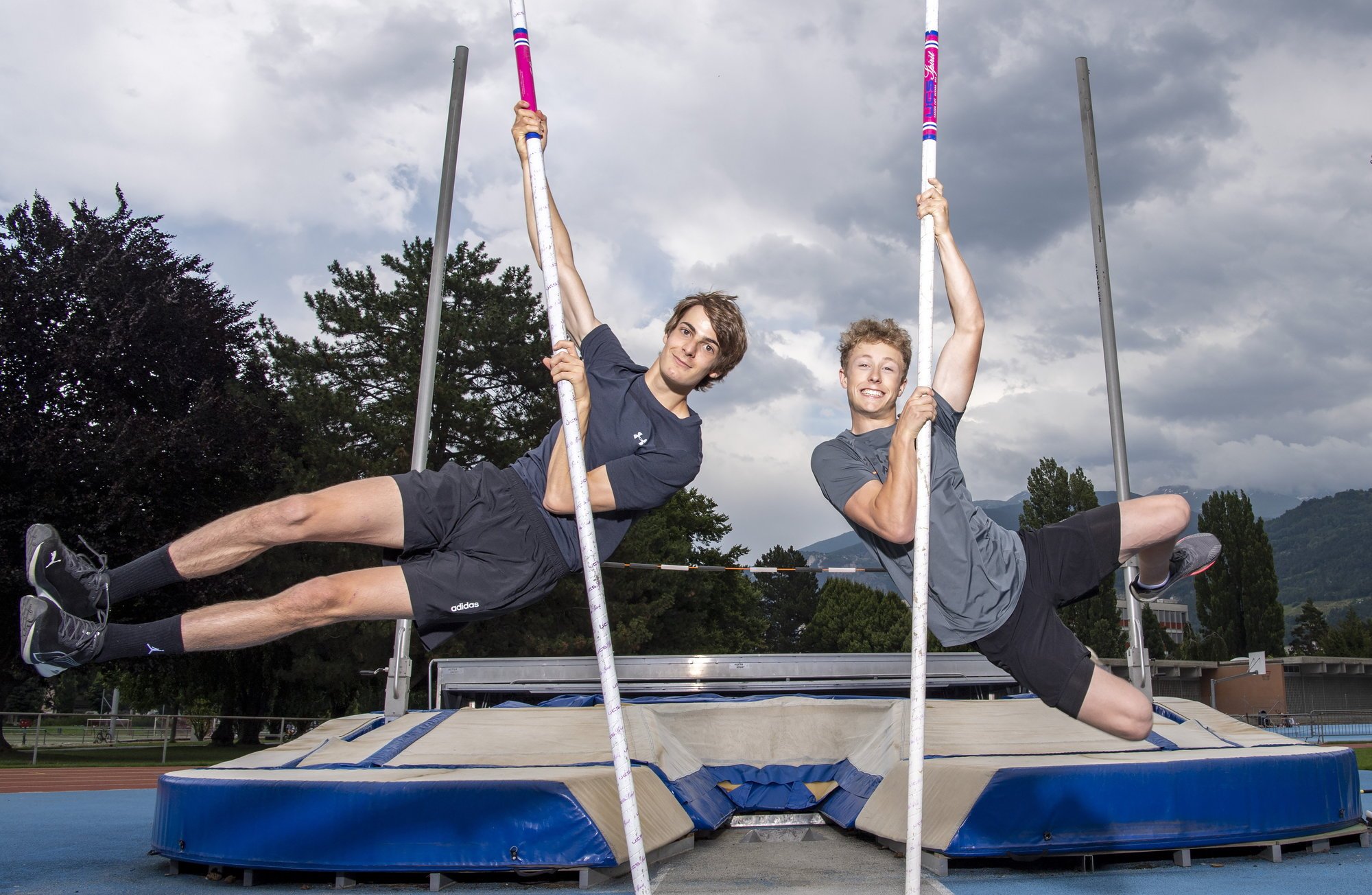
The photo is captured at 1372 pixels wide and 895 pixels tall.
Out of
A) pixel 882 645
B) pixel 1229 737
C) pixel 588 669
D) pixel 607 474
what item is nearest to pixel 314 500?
pixel 607 474

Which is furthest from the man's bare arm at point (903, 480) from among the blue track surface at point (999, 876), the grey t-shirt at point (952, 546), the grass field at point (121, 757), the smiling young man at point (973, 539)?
the grass field at point (121, 757)

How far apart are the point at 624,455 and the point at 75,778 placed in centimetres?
1375

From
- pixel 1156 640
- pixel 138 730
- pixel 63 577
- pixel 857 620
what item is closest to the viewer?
pixel 63 577

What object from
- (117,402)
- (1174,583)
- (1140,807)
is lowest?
(1140,807)

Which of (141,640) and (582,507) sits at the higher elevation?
(582,507)

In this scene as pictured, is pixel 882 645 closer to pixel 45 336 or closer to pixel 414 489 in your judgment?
pixel 45 336

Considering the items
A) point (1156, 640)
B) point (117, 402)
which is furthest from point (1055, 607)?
point (1156, 640)

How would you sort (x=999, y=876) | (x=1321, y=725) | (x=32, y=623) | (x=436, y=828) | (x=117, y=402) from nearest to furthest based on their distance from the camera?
(x=32, y=623) < (x=436, y=828) < (x=999, y=876) < (x=117, y=402) < (x=1321, y=725)

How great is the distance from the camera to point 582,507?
10.1 ft

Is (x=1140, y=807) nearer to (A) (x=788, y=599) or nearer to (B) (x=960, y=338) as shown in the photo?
(B) (x=960, y=338)

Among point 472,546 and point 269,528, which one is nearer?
point 269,528

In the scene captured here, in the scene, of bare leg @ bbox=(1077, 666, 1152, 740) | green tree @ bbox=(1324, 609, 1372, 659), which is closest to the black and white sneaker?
bare leg @ bbox=(1077, 666, 1152, 740)

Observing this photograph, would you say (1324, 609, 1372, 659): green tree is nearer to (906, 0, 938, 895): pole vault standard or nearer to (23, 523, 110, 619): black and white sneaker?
(906, 0, 938, 895): pole vault standard

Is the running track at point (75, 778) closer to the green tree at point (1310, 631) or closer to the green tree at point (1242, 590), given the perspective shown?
the green tree at point (1242, 590)
